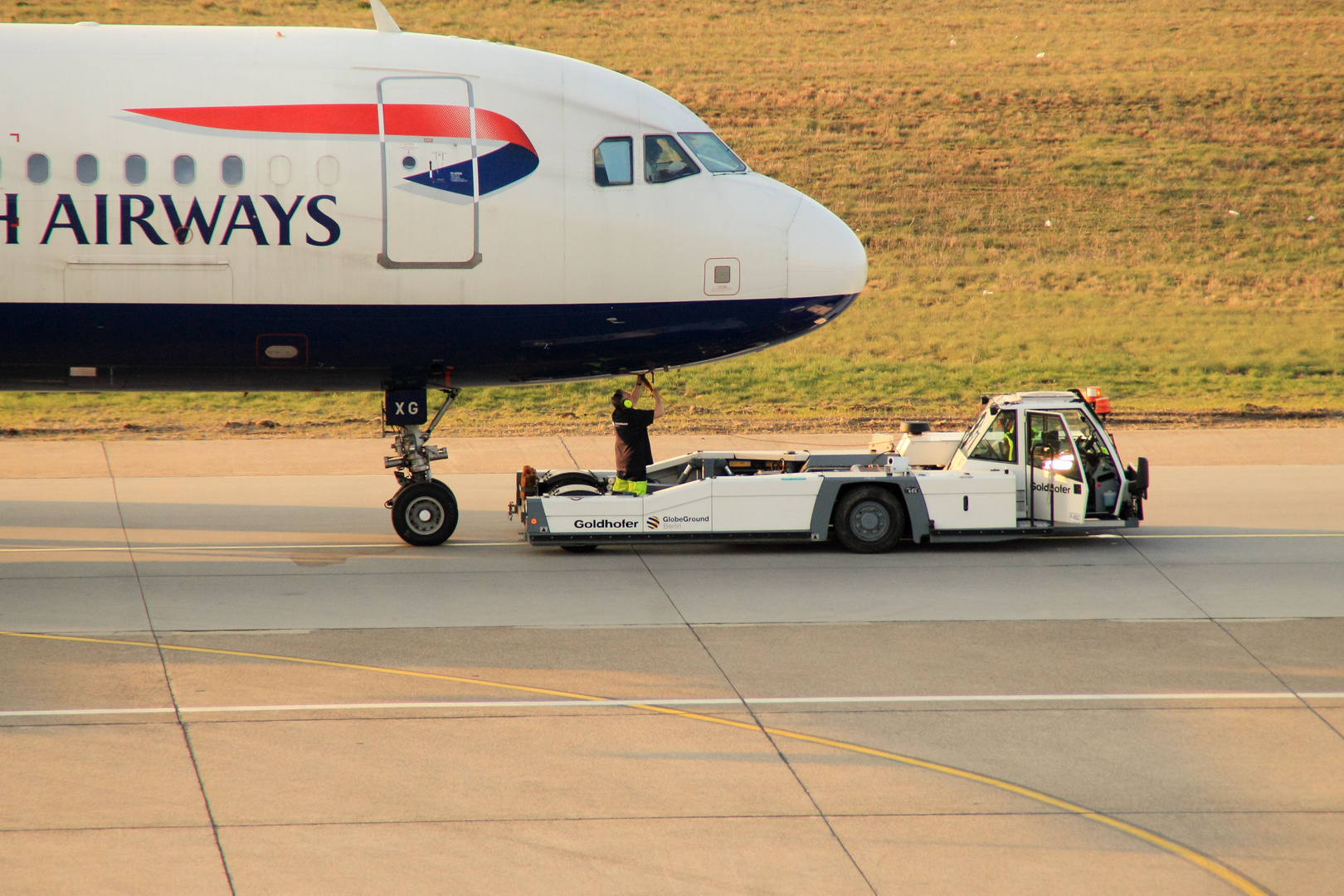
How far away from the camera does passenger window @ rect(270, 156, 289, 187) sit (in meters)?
14.8

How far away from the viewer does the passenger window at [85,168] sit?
14.5m

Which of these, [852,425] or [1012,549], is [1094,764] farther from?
[852,425]

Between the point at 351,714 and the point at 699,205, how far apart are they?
7433 millimetres

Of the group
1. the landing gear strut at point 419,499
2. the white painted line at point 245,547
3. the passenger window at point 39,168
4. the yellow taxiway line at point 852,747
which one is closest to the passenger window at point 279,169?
the passenger window at point 39,168

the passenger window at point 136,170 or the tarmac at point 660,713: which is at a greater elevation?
the passenger window at point 136,170

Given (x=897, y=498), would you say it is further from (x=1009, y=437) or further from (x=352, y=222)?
(x=352, y=222)

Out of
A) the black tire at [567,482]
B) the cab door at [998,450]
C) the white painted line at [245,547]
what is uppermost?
the cab door at [998,450]

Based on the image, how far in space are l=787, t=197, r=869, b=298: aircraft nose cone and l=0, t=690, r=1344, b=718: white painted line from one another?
5.90 m

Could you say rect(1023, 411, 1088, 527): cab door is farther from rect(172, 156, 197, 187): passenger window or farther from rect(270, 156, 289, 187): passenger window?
rect(172, 156, 197, 187): passenger window

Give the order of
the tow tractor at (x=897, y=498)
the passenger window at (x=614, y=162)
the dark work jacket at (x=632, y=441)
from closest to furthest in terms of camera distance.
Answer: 1. the passenger window at (x=614, y=162)
2. the tow tractor at (x=897, y=498)
3. the dark work jacket at (x=632, y=441)

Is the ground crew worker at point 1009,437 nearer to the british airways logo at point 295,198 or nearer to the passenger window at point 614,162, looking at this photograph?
the passenger window at point 614,162

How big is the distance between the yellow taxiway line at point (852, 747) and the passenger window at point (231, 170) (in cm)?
506

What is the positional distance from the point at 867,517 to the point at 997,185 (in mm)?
32533

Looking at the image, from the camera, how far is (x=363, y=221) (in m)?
15.0
